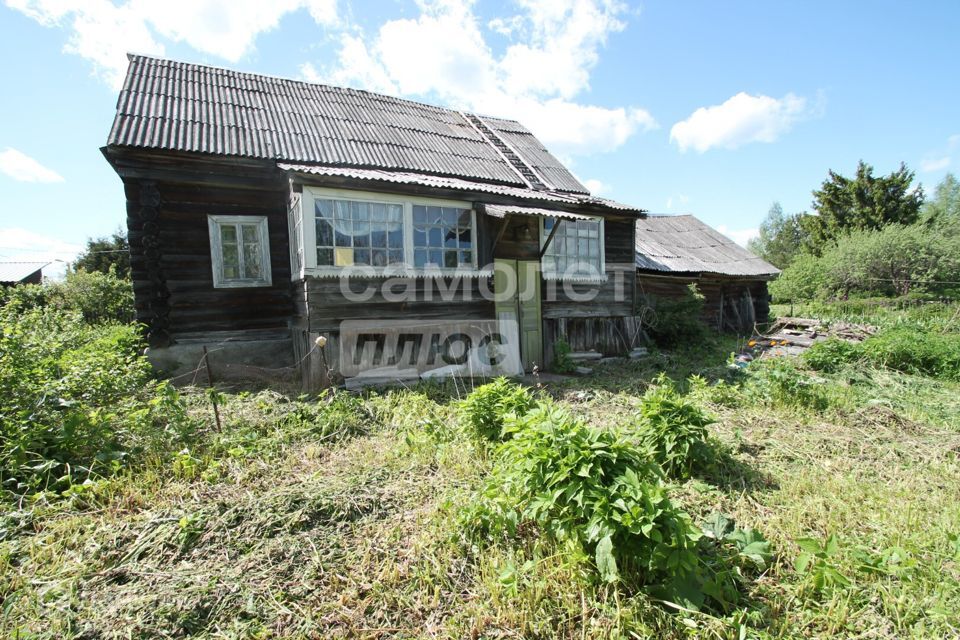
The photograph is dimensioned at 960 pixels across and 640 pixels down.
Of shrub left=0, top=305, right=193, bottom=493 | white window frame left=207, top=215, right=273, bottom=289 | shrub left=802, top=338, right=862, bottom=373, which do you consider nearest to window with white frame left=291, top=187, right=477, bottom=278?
white window frame left=207, top=215, right=273, bottom=289

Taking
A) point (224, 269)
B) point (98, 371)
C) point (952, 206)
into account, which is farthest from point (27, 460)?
point (952, 206)

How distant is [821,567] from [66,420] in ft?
18.5

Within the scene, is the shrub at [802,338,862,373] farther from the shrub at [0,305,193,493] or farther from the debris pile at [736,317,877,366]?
the shrub at [0,305,193,493]

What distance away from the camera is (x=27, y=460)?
3342 millimetres

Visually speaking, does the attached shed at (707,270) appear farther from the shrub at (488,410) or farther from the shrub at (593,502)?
the shrub at (593,502)

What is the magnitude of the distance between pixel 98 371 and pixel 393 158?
5895mm

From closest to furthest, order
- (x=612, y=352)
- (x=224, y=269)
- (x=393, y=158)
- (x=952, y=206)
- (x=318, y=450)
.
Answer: (x=318, y=450) → (x=224, y=269) → (x=393, y=158) → (x=612, y=352) → (x=952, y=206)

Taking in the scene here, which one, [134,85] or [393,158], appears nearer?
[134,85]

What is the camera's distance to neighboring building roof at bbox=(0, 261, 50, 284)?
2123 centimetres

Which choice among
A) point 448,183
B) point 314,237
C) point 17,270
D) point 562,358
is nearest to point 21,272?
point 17,270

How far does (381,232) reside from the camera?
7008 mm

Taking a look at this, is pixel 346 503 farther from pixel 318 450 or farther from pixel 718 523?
pixel 718 523

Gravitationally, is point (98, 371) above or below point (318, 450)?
above

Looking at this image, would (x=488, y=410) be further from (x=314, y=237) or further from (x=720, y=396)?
(x=314, y=237)
